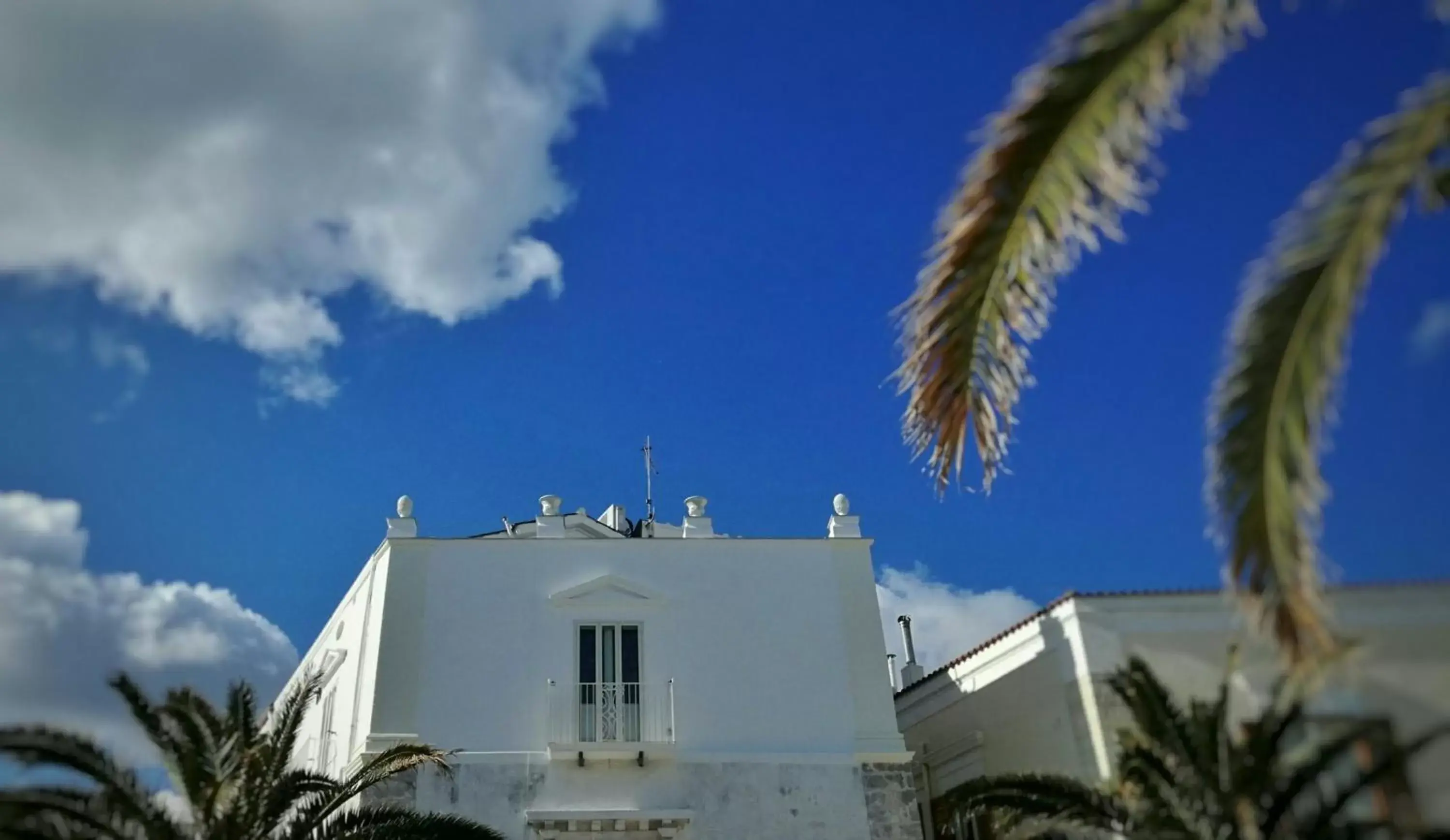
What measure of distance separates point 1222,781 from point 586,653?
9.60 meters

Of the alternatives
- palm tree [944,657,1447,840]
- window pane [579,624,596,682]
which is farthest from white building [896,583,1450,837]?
window pane [579,624,596,682]

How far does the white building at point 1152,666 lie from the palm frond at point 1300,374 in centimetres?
935

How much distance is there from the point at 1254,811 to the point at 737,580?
916 centimetres

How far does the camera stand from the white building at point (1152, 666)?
1480 cm

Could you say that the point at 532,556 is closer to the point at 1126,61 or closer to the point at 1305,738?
the point at 1305,738

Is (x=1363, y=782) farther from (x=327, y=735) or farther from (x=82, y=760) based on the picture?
(x=327, y=735)

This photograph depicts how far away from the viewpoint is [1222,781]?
12.6 metres

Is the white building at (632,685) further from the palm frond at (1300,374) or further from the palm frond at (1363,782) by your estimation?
the palm frond at (1300,374)

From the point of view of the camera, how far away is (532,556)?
64.3ft

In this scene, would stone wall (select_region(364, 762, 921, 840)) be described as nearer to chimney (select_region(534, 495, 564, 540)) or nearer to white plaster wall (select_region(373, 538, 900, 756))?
white plaster wall (select_region(373, 538, 900, 756))

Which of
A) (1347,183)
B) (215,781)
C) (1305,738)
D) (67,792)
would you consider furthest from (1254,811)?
(67,792)

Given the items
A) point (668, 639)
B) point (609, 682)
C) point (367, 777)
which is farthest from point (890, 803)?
point (367, 777)

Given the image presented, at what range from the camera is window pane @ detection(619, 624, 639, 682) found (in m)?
18.9

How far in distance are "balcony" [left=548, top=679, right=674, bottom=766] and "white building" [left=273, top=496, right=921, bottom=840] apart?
25 millimetres
